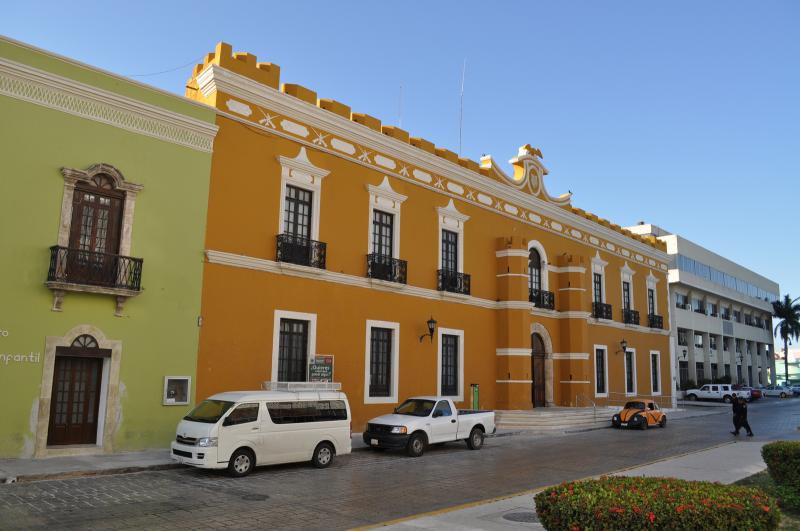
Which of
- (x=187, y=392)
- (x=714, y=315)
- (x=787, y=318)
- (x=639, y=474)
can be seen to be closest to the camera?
(x=639, y=474)

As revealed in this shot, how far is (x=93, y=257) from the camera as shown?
14.1 metres

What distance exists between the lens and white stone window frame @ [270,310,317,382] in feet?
57.1

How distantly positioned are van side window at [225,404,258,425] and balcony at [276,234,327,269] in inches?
226

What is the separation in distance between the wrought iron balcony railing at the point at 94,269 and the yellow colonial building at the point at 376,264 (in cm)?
202

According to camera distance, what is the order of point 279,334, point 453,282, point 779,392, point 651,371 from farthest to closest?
point 779,392 < point 651,371 < point 453,282 < point 279,334

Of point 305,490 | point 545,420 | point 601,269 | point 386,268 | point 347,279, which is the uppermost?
point 601,269

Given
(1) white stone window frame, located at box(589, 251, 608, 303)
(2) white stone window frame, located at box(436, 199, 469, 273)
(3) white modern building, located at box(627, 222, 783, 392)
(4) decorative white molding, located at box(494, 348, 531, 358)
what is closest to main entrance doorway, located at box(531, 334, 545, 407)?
(4) decorative white molding, located at box(494, 348, 531, 358)

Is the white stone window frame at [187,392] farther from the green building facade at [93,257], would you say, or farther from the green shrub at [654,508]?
the green shrub at [654,508]

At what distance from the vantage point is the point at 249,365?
55.2ft

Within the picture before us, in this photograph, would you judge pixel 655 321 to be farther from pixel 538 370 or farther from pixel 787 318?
pixel 787 318

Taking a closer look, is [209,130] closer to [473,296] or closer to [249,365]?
[249,365]

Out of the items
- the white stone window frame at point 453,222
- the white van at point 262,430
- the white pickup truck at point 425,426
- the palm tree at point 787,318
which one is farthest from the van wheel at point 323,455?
the palm tree at point 787,318

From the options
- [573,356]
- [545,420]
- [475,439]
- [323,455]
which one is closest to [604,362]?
[573,356]

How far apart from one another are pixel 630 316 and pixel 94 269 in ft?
93.1
